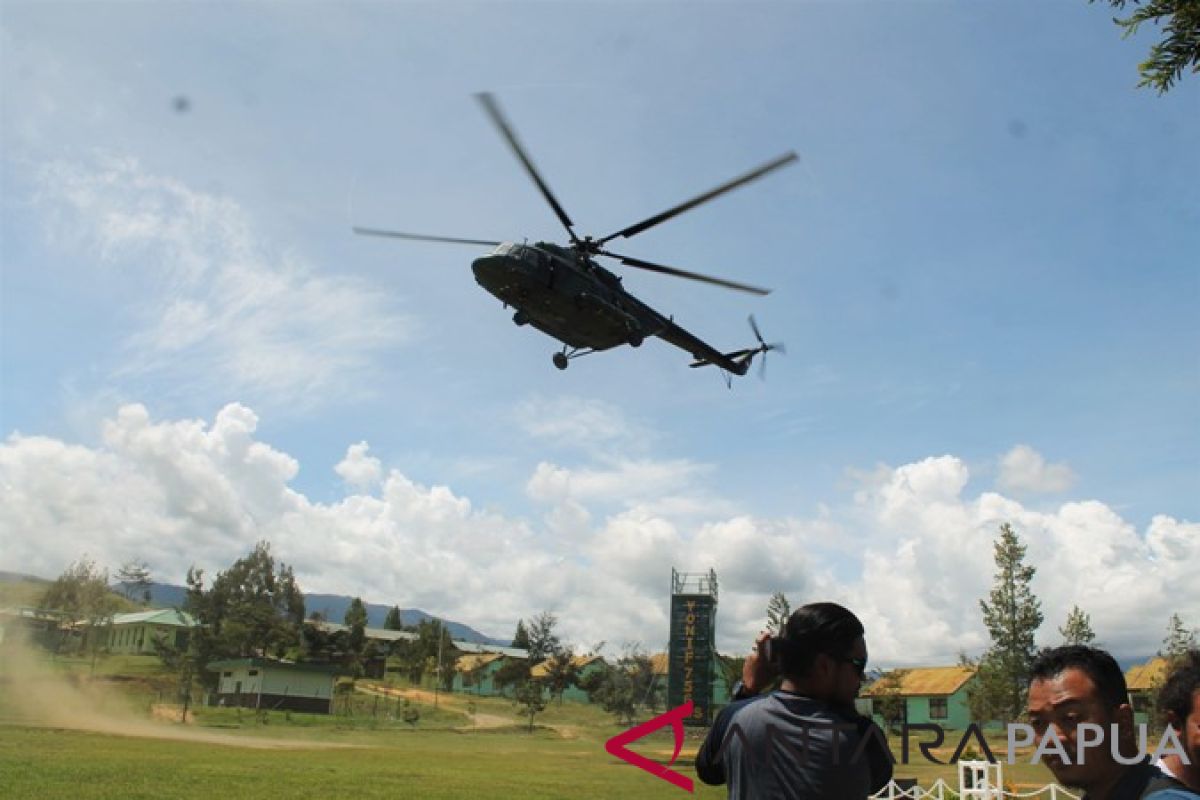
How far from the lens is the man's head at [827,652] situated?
9.03 feet

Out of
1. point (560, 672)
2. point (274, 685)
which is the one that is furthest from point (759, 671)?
point (560, 672)

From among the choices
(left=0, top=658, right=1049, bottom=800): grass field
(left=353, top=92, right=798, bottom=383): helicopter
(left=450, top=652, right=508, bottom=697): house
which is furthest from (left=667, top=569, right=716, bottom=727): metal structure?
(left=450, top=652, right=508, bottom=697): house

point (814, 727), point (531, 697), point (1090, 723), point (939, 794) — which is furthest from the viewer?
point (531, 697)

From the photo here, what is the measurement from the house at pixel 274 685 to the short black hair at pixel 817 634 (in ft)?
196

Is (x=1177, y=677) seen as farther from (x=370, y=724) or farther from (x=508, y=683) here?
(x=508, y=683)

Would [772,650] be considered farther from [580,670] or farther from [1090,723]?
[580,670]

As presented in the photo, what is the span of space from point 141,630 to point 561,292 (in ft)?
281

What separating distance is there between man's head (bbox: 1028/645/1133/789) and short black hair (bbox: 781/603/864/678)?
1.76ft

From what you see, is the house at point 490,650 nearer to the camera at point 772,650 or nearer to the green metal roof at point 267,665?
the green metal roof at point 267,665

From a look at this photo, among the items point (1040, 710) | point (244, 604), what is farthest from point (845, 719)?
point (244, 604)

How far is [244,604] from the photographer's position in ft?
227

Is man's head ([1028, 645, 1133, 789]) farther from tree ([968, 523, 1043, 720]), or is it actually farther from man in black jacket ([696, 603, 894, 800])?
tree ([968, 523, 1043, 720])

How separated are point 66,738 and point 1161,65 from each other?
122 ft

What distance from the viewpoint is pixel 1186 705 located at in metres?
2.74
